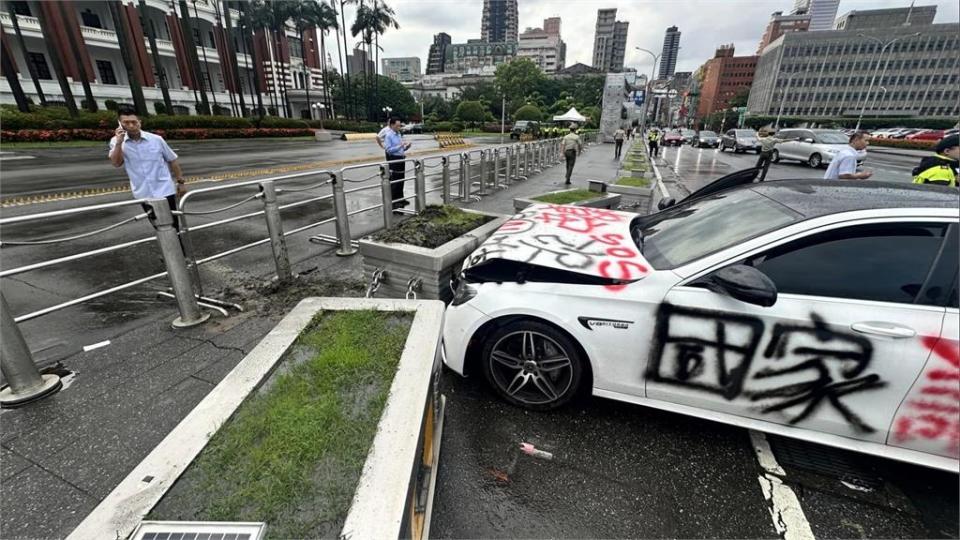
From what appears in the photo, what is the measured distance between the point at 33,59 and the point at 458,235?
113 feet

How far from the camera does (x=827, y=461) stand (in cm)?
239

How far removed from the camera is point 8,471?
2189 mm

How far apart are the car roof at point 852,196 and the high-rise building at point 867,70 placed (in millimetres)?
98027

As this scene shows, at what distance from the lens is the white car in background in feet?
60.3

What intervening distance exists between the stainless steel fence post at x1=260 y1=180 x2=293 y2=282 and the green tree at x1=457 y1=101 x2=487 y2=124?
62892mm

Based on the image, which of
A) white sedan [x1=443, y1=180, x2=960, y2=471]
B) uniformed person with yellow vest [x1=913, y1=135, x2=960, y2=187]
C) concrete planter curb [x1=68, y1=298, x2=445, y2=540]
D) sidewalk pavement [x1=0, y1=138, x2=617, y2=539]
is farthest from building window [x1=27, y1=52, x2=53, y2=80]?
uniformed person with yellow vest [x1=913, y1=135, x2=960, y2=187]

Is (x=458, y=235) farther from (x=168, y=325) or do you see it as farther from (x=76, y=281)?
(x=76, y=281)

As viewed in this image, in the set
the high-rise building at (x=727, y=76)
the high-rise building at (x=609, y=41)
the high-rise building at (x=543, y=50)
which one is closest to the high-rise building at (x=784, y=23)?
the high-rise building at (x=727, y=76)

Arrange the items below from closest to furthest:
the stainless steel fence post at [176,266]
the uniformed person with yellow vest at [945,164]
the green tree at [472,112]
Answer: the stainless steel fence post at [176,266], the uniformed person with yellow vest at [945,164], the green tree at [472,112]

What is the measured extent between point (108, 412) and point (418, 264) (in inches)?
92.7

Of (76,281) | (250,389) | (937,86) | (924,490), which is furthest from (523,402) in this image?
(937,86)

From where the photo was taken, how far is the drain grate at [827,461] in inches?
89.4

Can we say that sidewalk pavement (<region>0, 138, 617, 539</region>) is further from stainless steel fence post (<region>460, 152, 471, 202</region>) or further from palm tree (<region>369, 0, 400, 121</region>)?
palm tree (<region>369, 0, 400, 121</region>)

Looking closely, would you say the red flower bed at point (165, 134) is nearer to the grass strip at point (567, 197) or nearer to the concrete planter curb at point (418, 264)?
the grass strip at point (567, 197)
